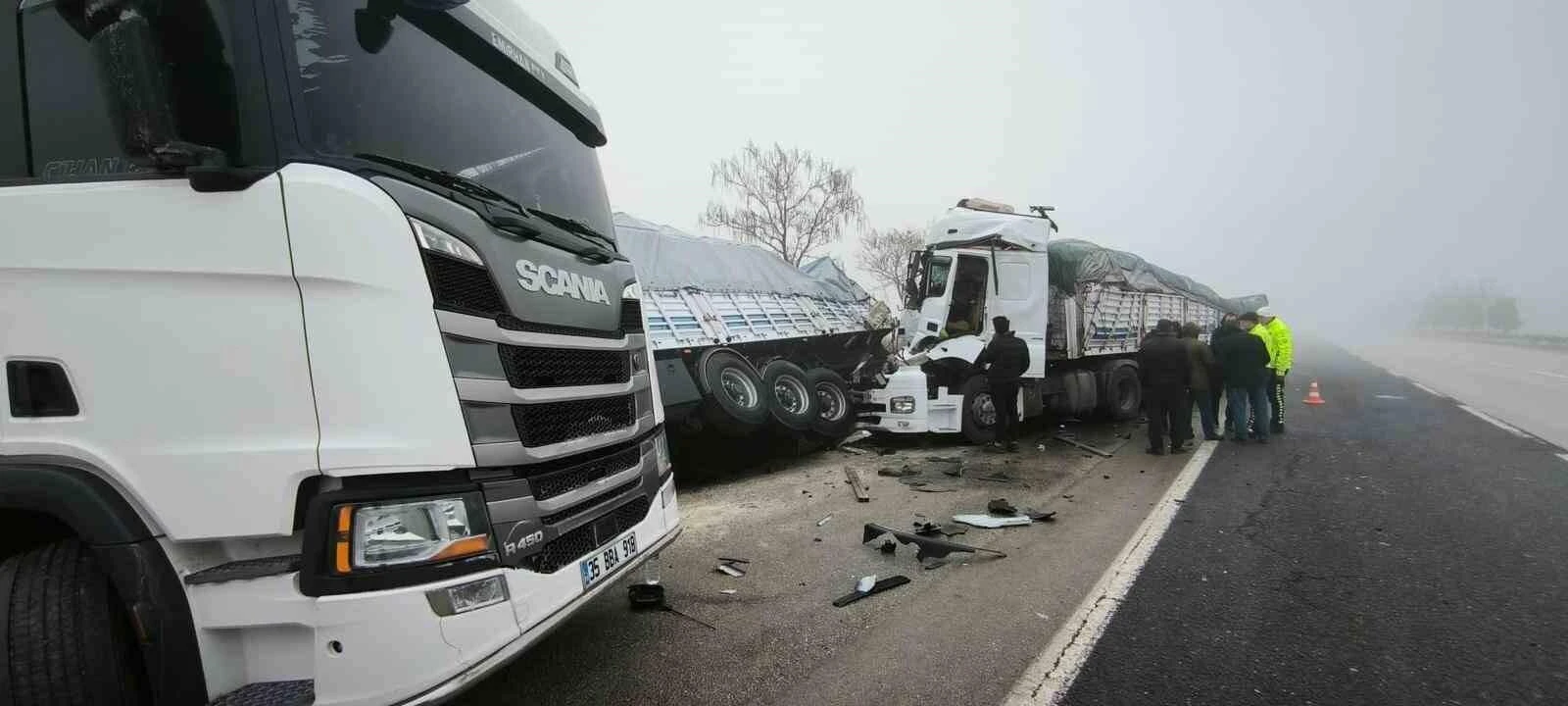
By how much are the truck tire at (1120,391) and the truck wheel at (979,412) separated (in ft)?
9.16

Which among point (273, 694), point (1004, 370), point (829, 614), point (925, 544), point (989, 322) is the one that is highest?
point (989, 322)

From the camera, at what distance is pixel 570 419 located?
2.60 meters

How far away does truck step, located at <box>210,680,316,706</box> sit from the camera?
6.41 ft

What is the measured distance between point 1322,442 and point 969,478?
16.4 ft

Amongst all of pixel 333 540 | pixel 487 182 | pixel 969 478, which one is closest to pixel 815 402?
pixel 969 478

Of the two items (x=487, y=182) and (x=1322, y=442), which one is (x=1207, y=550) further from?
(x=1322, y=442)

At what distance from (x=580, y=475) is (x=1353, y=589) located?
4.11 m

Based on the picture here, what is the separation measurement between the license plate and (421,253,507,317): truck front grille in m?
0.96

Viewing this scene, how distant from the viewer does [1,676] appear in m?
1.98

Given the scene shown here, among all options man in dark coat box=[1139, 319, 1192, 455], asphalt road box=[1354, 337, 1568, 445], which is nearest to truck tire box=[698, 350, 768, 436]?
man in dark coat box=[1139, 319, 1192, 455]

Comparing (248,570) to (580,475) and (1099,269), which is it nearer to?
(580,475)

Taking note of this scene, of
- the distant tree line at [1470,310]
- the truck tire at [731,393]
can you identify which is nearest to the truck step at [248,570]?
the truck tire at [731,393]

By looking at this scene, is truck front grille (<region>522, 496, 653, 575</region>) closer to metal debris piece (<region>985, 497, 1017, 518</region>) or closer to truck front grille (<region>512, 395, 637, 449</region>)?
truck front grille (<region>512, 395, 637, 449</region>)

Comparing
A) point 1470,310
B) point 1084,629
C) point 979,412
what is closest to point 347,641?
point 1084,629
